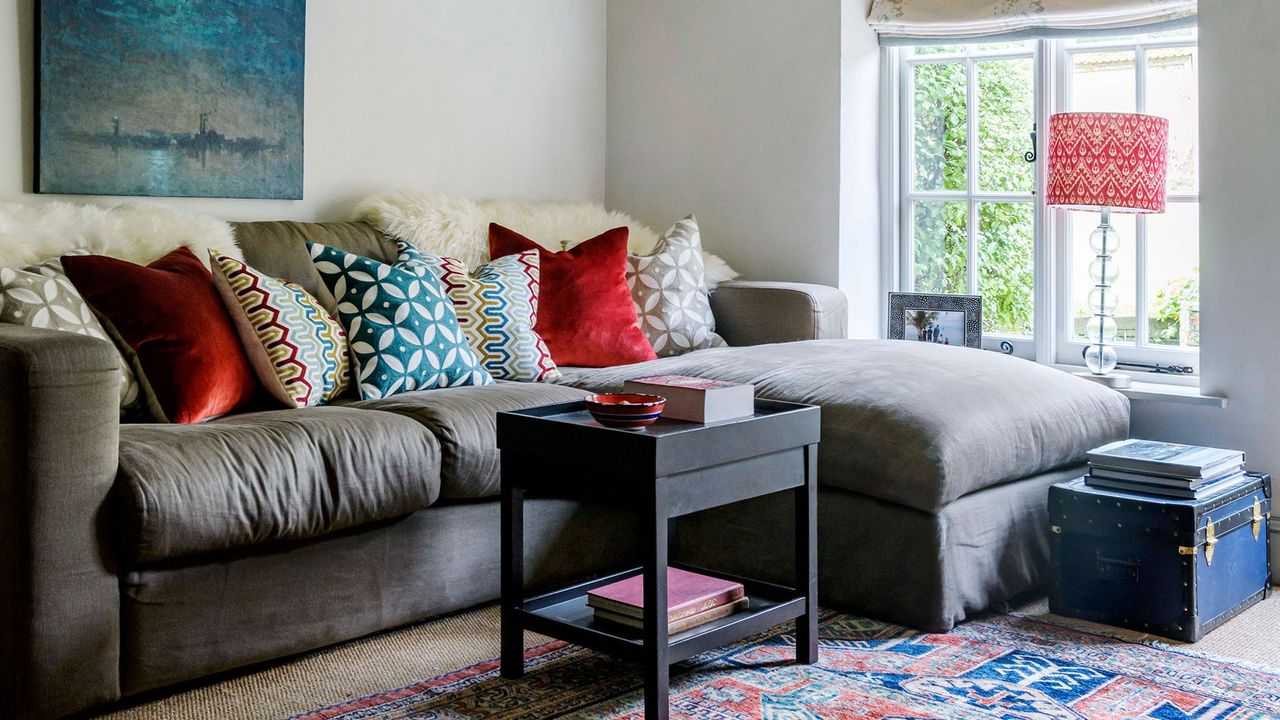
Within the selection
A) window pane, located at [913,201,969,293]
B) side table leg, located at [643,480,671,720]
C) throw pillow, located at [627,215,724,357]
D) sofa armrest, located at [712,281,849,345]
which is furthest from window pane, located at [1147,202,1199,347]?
side table leg, located at [643,480,671,720]

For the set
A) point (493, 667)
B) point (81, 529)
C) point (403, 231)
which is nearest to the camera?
point (81, 529)

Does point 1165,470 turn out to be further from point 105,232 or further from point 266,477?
point 105,232

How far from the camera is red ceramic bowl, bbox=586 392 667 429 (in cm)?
218

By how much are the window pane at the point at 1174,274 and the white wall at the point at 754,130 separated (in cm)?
97

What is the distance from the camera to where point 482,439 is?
2.67 meters

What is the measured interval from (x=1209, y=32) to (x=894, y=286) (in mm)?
1387

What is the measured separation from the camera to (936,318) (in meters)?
3.94

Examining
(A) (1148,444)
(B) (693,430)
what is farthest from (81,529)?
(A) (1148,444)

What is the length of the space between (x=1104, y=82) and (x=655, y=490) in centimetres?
248

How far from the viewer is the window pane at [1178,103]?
3.58 meters

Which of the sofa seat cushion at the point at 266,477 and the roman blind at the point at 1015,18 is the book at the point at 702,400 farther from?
the roman blind at the point at 1015,18

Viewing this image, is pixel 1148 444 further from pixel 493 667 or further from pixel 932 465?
pixel 493 667

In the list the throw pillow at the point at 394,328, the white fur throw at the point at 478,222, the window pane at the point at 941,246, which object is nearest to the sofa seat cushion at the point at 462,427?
the throw pillow at the point at 394,328

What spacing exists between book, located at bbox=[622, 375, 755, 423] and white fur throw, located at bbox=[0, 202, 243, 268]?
4.57 ft
